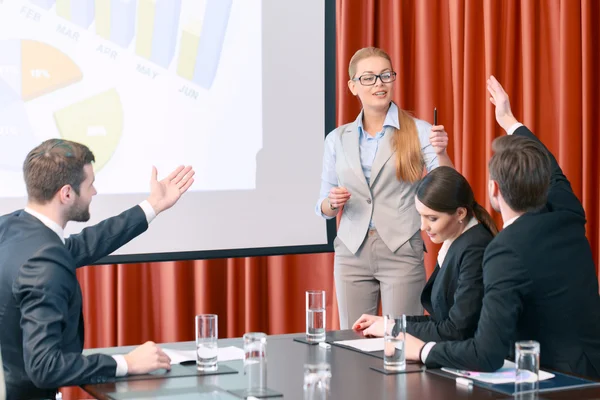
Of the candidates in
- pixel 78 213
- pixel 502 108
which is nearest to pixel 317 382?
pixel 78 213

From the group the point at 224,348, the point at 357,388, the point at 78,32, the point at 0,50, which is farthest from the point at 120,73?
the point at 357,388

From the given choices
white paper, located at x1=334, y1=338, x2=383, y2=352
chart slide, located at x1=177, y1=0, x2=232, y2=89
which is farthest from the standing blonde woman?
white paper, located at x1=334, y1=338, x2=383, y2=352

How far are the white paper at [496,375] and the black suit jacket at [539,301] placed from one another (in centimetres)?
1

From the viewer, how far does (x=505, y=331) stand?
2055mm

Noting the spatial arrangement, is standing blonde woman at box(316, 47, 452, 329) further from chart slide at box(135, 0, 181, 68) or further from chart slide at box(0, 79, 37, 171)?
chart slide at box(0, 79, 37, 171)

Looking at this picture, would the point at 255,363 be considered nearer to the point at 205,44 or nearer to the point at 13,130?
the point at 13,130

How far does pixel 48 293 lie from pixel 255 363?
528mm

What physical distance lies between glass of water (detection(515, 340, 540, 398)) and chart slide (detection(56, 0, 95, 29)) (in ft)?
7.55

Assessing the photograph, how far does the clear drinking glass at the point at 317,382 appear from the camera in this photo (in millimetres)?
1886

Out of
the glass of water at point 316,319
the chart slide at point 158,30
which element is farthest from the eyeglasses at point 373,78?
the glass of water at point 316,319

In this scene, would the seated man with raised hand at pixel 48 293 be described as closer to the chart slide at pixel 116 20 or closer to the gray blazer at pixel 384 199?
the chart slide at pixel 116 20

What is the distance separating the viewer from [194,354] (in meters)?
2.35

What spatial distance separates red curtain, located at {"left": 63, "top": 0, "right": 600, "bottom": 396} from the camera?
3836 millimetres

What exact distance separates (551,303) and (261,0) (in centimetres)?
209
